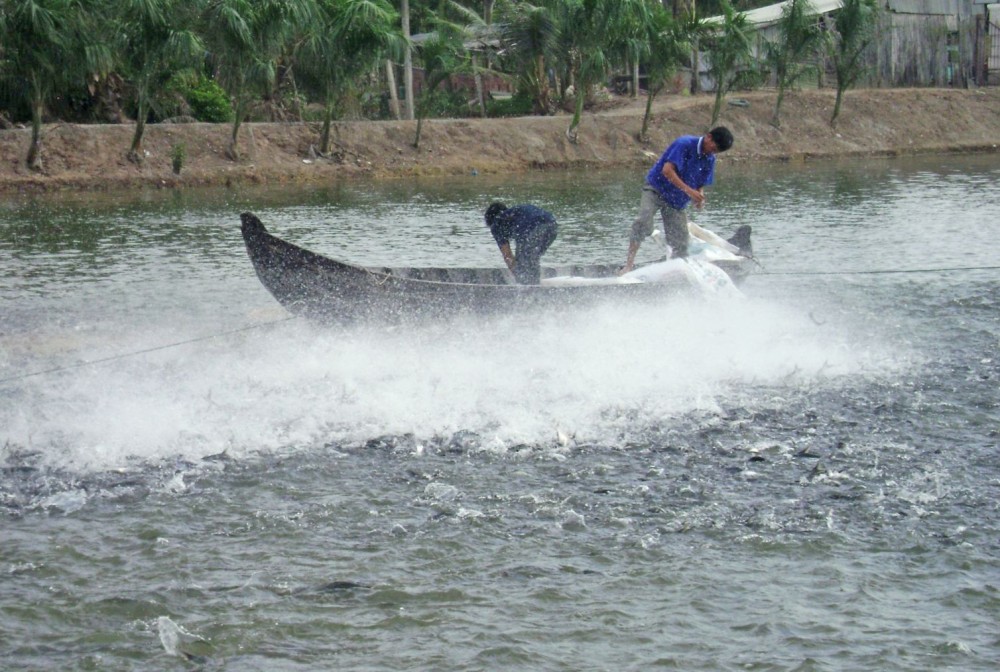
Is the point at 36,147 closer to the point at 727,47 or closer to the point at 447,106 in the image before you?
the point at 447,106

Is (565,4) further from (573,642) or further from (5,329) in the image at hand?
(573,642)

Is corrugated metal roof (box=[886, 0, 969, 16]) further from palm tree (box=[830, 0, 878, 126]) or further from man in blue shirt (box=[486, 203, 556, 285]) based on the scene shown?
man in blue shirt (box=[486, 203, 556, 285])

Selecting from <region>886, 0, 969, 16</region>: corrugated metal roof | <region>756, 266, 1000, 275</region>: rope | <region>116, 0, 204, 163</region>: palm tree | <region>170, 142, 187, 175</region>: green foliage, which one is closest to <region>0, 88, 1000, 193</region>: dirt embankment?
<region>170, 142, 187, 175</region>: green foliage

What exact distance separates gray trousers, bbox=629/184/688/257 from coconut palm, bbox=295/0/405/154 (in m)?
17.4

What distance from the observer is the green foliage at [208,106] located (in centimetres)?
3256

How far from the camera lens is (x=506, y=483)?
24.7 feet

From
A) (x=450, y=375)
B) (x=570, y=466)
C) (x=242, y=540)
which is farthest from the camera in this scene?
(x=450, y=375)

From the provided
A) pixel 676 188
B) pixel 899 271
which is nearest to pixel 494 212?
pixel 676 188

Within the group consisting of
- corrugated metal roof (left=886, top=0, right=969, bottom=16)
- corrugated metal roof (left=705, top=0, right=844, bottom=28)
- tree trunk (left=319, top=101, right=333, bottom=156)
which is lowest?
tree trunk (left=319, top=101, right=333, bottom=156)

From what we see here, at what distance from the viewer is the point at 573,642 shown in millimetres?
5477

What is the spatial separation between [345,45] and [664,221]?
1823 cm

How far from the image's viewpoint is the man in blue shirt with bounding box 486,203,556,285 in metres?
11.8

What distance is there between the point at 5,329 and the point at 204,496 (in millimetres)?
6082

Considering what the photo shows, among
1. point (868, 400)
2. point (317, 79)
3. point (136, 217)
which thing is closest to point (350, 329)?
point (868, 400)
